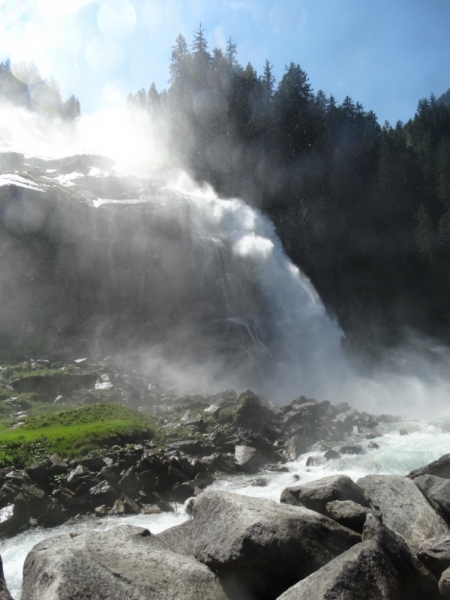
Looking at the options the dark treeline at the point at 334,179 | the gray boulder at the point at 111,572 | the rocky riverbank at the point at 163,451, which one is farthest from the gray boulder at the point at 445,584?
the dark treeline at the point at 334,179

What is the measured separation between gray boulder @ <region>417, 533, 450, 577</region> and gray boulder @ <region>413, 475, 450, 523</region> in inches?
92.2

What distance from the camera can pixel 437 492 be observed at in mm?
9633

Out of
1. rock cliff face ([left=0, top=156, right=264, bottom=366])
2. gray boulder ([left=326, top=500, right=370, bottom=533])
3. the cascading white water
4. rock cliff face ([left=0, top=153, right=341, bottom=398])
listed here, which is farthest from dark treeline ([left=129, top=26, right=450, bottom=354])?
gray boulder ([left=326, top=500, right=370, bottom=533])

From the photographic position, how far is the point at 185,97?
70.1m

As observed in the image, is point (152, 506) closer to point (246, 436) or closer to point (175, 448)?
point (175, 448)

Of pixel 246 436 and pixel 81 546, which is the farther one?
pixel 246 436

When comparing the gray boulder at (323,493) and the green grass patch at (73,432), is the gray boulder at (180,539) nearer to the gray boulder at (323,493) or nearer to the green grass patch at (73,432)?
the gray boulder at (323,493)

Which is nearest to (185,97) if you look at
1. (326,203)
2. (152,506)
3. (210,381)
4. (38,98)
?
(326,203)

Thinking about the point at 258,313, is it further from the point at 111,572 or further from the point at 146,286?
the point at 111,572

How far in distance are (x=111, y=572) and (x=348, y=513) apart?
4.44 m

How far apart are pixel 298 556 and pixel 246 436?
40.7 feet

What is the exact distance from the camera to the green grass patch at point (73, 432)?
15125mm

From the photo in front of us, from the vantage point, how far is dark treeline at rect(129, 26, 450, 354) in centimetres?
5225

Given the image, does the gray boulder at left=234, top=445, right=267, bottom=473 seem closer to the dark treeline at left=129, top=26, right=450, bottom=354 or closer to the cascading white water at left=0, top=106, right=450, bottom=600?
the cascading white water at left=0, top=106, right=450, bottom=600
